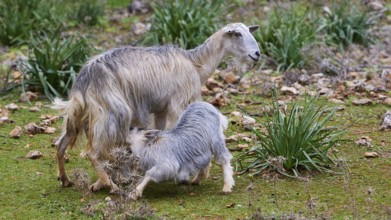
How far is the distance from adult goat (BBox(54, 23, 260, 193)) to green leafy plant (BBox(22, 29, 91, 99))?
9.27 feet

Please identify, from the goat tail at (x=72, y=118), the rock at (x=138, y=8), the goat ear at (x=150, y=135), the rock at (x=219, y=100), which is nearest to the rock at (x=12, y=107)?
the rock at (x=219, y=100)

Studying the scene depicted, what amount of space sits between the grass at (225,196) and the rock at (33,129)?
0.76 meters

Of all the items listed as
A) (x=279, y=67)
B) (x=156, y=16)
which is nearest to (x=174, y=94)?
(x=279, y=67)

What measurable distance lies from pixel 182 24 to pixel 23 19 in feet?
8.64

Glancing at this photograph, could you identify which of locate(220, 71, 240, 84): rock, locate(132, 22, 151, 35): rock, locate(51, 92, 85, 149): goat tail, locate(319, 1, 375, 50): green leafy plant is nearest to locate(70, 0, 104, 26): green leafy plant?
locate(132, 22, 151, 35): rock

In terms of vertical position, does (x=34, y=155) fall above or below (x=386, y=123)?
above

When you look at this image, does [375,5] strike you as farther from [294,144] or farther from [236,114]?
[294,144]

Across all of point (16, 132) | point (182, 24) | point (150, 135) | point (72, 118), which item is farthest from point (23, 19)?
point (150, 135)

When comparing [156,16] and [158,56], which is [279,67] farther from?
[158,56]

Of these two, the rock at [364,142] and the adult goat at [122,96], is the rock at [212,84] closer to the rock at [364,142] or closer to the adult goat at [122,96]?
the adult goat at [122,96]

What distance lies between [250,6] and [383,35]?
280 cm

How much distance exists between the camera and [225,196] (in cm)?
624

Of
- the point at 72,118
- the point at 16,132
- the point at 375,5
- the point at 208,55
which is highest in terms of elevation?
the point at 208,55

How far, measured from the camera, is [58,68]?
9.98 metres
